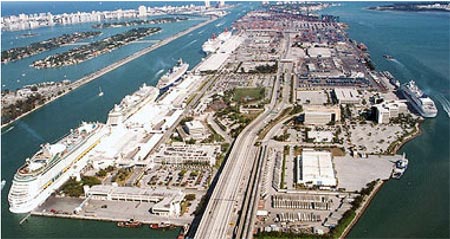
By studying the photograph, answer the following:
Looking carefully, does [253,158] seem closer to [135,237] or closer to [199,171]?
[199,171]

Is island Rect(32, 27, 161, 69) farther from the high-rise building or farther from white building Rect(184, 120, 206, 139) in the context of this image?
the high-rise building

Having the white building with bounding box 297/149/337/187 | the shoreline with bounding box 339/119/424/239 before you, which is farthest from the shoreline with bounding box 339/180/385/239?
the white building with bounding box 297/149/337/187

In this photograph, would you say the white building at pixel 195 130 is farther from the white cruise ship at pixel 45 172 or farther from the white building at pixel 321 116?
the white building at pixel 321 116

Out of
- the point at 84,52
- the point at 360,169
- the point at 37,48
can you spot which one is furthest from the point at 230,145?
the point at 37,48

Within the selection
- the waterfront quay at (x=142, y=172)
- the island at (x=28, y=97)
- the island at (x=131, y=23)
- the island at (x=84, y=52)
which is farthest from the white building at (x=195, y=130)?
the island at (x=131, y=23)

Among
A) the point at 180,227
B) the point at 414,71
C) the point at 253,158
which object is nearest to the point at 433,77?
the point at 414,71

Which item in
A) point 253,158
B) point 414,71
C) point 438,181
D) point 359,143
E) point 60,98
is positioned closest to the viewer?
point 438,181

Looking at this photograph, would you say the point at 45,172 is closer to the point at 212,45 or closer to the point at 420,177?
the point at 420,177
